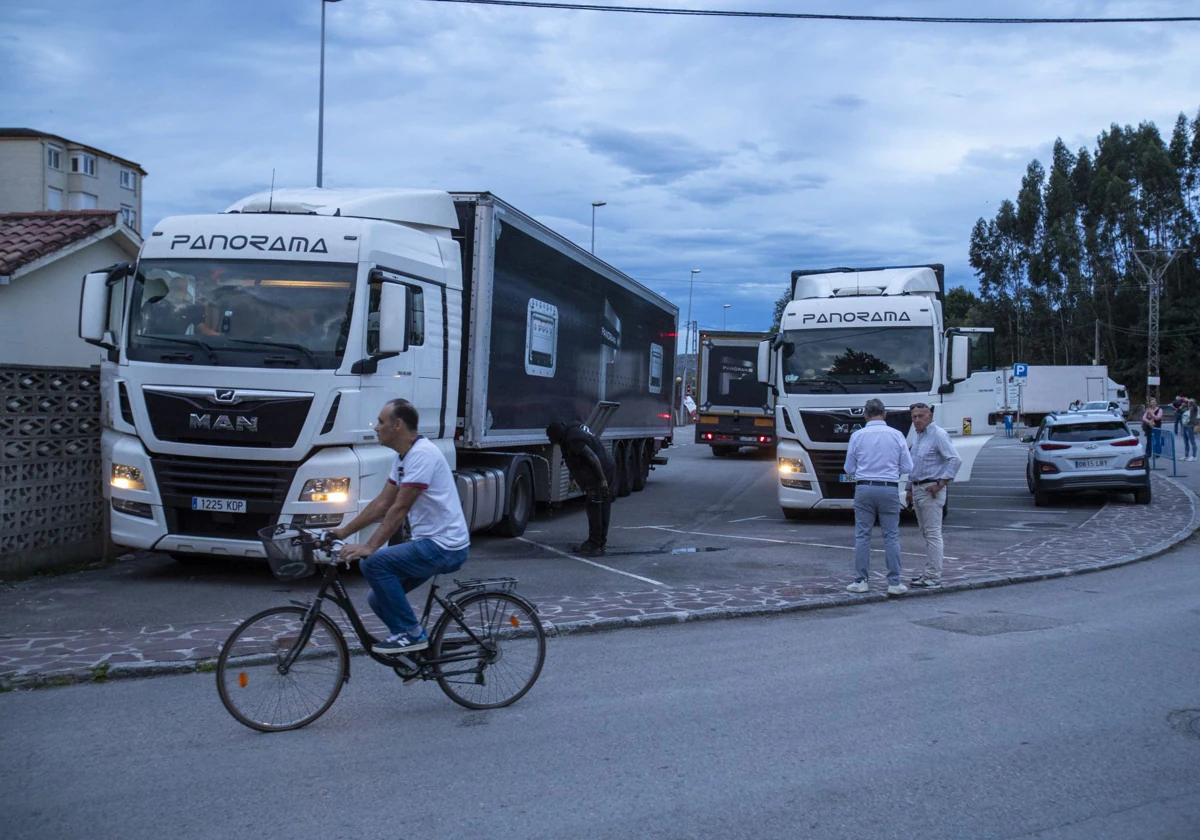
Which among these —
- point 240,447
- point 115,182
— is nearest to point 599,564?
point 240,447

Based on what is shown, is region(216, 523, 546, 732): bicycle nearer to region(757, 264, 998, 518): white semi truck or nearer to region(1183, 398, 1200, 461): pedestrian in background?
region(757, 264, 998, 518): white semi truck

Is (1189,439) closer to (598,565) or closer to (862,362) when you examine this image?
(862,362)

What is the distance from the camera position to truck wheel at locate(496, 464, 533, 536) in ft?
44.8

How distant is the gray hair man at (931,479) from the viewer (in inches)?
405

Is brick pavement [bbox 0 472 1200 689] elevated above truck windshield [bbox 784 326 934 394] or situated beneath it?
situated beneath

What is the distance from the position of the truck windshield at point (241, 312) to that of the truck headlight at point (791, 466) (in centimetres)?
808

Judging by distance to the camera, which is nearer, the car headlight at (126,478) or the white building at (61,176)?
the car headlight at (126,478)

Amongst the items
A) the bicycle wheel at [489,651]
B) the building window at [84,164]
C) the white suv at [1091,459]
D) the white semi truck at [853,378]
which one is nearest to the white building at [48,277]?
the bicycle wheel at [489,651]

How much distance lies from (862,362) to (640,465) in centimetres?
651

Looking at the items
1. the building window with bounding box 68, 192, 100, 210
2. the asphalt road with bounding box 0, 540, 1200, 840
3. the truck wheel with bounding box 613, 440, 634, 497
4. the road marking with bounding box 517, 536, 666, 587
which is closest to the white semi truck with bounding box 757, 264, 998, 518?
the truck wheel with bounding box 613, 440, 634, 497

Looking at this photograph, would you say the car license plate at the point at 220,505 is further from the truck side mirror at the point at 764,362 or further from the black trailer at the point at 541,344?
the truck side mirror at the point at 764,362

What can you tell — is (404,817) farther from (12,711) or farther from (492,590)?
(12,711)

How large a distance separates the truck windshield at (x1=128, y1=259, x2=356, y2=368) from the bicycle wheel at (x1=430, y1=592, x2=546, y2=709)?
415 centimetres

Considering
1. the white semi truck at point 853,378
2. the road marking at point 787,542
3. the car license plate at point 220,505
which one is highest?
the white semi truck at point 853,378
